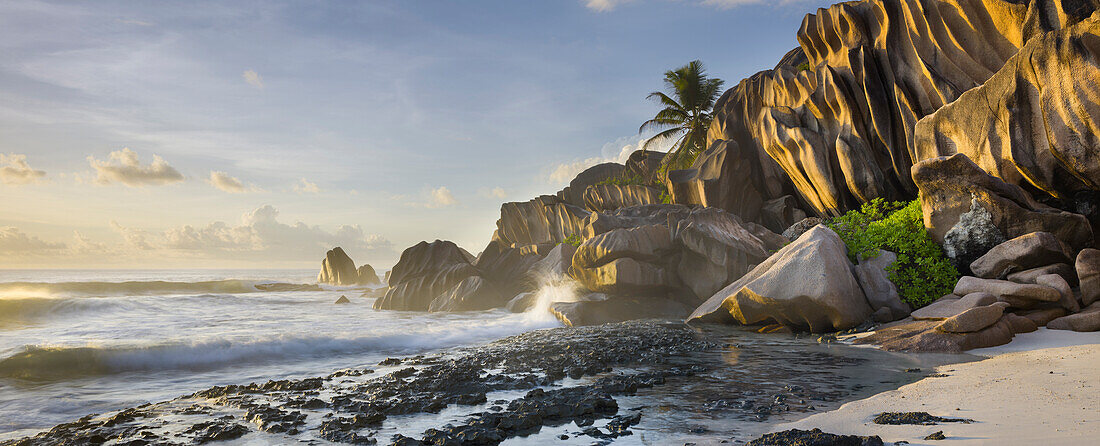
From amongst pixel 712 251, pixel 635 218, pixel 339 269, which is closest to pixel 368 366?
pixel 712 251

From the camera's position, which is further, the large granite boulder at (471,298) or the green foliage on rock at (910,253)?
the large granite boulder at (471,298)

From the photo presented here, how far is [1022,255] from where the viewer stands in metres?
11.6

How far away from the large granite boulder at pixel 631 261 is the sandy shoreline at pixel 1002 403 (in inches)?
455

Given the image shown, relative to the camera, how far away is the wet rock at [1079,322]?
9.33 metres

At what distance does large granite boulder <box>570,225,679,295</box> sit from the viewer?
1895 cm

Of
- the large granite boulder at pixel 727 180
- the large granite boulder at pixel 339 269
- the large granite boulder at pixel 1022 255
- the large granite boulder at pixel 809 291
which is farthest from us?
the large granite boulder at pixel 339 269

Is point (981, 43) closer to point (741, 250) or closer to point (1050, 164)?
point (1050, 164)

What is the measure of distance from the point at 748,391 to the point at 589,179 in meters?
39.8

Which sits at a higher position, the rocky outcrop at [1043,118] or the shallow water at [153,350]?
the rocky outcrop at [1043,118]

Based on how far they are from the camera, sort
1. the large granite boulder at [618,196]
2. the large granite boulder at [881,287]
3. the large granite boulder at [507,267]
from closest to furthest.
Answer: the large granite boulder at [881,287]
the large granite boulder at [507,267]
the large granite boulder at [618,196]

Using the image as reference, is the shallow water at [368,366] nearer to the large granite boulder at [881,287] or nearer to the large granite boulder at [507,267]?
the large granite boulder at [881,287]

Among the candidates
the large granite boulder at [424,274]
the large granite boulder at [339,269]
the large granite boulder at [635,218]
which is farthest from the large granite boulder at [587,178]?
the large granite boulder at [339,269]

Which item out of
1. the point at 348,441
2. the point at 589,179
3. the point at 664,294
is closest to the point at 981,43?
the point at 664,294

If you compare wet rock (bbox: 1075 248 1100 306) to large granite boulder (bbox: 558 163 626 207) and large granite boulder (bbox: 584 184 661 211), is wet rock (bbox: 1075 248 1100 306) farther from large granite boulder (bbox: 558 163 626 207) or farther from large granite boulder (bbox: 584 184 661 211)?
large granite boulder (bbox: 558 163 626 207)
